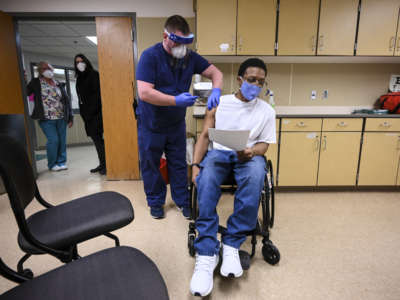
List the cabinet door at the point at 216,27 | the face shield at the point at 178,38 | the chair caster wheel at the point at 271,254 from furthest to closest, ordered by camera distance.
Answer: the cabinet door at the point at 216,27 < the face shield at the point at 178,38 < the chair caster wheel at the point at 271,254

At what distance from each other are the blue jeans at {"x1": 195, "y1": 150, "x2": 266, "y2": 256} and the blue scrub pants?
0.60 meters

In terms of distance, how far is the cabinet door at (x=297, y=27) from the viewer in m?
2.37

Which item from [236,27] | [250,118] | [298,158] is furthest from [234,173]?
[236,27]

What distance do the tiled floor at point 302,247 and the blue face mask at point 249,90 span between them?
98 cm

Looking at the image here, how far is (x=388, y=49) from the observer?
A: 2.45m

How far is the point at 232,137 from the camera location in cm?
124

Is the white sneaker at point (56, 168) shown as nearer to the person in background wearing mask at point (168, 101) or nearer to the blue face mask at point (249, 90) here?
the person in background wearing mask at point (168, 101)

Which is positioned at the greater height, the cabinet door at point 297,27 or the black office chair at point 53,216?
the cabinet door at point 297,27

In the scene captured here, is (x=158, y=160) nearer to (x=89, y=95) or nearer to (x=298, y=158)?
(x=298, y=158)

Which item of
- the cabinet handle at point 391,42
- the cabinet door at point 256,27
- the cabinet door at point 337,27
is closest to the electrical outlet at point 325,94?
the cabinet door at point 337,27

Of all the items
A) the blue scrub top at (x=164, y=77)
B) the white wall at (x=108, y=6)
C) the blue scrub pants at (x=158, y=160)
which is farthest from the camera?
the white wall at (x=108, y=6)

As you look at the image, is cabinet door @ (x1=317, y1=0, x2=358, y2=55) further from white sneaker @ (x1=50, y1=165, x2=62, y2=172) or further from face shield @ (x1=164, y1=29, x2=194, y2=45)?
white sneaker @ (x1=50, y1=165, x2=62, y2=172)

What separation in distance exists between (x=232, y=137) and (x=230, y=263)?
2.06 ft

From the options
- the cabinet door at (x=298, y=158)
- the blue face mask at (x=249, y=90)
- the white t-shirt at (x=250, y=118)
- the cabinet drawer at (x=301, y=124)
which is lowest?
the cabinet door at (x=298, y=158)
